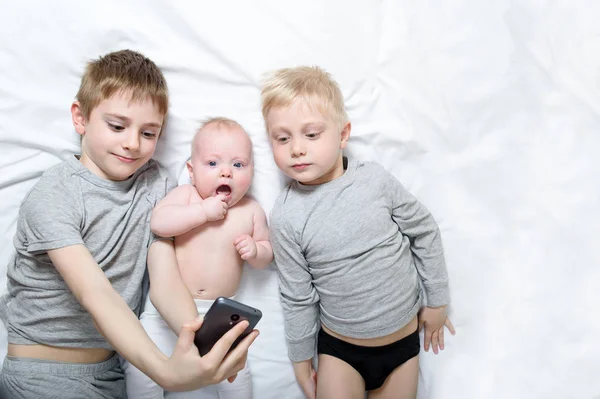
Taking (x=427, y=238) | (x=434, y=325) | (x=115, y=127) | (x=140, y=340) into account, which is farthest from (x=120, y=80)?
(x=434, y=325)

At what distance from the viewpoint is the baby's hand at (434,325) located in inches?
56.7

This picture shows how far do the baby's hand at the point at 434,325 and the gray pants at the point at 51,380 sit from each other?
31.8 inches

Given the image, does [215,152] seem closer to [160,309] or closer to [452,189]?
[160,309]

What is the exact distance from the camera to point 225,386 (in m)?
1.47

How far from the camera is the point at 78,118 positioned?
4.52 feet

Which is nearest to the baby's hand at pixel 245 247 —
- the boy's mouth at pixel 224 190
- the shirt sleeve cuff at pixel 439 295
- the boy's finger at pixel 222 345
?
the boy's mouth at pixel 224 190

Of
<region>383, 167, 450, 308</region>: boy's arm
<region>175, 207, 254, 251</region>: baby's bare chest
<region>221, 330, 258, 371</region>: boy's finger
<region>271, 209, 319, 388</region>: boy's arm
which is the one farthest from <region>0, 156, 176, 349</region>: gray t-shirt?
<region>383, 167, 450, 308</region>: boy's arm

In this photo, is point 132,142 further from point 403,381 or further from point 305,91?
point 403,381

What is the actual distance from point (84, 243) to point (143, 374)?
14.7 inches

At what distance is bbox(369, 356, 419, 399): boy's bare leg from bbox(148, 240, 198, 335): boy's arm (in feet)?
1.72

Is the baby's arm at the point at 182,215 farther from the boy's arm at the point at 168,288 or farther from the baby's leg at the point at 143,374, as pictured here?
the baby's leg at the point at 143,374

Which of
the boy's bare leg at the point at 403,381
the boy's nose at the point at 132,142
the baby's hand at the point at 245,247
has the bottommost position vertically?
the boy's bare leg at the point at 403,381

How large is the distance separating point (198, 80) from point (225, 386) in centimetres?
80

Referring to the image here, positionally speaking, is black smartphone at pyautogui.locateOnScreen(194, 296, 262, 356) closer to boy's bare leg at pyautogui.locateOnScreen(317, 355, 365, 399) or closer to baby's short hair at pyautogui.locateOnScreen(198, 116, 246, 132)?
boy's bare leg at pyautogui.locateOnScreen(317, 355, 365, 399)
